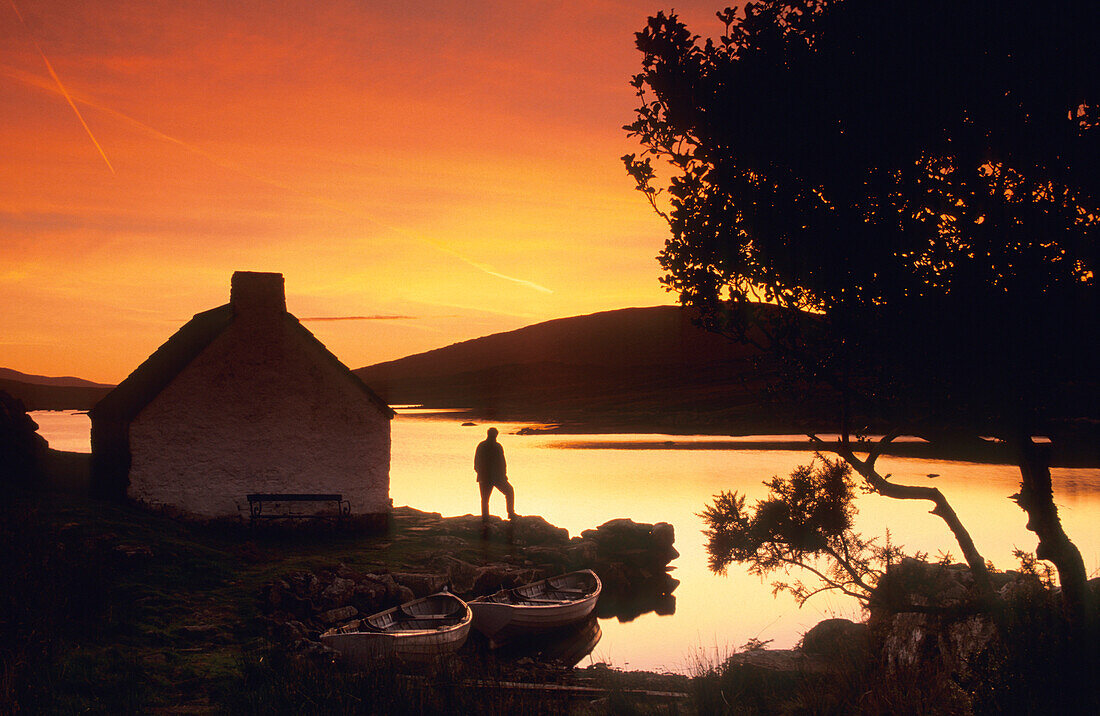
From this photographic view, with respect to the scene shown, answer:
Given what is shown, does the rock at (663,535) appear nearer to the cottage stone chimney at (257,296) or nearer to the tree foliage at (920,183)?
the cottage stone chimney at (257,296)

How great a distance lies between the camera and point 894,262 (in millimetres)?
10453

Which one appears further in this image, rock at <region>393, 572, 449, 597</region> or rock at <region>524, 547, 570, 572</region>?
rock at <region>524, 547, 570, 572</region>

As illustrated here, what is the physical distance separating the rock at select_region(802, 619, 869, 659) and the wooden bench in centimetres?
1382

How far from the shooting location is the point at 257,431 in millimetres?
24094

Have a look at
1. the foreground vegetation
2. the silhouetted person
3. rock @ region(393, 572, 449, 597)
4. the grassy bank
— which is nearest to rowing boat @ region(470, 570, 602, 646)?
the foreground vegetation

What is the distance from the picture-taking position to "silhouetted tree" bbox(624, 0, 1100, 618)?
9617 millimetres

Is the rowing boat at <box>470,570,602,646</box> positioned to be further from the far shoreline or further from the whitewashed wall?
the far shoreline

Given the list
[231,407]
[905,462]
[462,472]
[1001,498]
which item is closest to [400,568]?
[231,407]

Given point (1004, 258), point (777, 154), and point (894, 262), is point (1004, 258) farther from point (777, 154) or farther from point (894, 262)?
point (777, 154)

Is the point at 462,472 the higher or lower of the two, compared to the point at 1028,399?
lower

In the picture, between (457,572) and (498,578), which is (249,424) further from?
(498,578)

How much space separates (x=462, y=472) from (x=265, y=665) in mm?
56360

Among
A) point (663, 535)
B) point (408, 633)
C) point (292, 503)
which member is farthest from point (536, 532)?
point (408, 633)

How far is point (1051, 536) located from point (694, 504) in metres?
37.5
